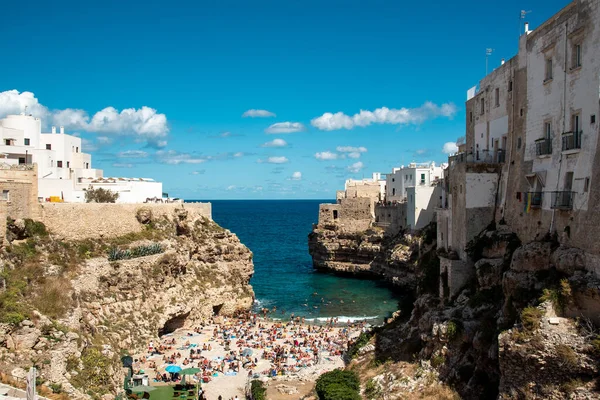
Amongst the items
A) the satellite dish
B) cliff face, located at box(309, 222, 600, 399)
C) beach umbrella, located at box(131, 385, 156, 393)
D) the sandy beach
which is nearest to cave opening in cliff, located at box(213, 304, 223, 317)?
the sandy beach

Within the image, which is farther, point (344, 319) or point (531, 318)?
point (344, 319)

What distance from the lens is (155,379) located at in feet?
93.2

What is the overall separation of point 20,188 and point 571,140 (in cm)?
2921

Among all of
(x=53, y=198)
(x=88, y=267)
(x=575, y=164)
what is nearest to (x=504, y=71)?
(x=575, y=164)

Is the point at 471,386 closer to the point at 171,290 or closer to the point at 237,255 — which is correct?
the point at 171,290

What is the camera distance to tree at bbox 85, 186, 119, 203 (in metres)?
41.4

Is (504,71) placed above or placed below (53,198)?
above

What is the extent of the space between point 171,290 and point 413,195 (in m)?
27.3

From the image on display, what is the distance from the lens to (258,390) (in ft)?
82.8

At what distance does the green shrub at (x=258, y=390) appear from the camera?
2462 cm

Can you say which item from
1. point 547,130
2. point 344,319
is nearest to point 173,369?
point 344,319

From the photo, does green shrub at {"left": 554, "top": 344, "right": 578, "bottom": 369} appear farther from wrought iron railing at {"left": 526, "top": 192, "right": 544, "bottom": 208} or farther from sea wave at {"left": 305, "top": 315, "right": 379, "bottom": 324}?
sea wave at {"left": 305, "top": 315, "right": 379, "bottom": 324}

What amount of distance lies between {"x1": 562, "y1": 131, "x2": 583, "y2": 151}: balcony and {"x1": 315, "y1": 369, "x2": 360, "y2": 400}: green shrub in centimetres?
1173

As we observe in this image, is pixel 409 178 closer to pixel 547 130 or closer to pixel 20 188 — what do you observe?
pixel 20 188
